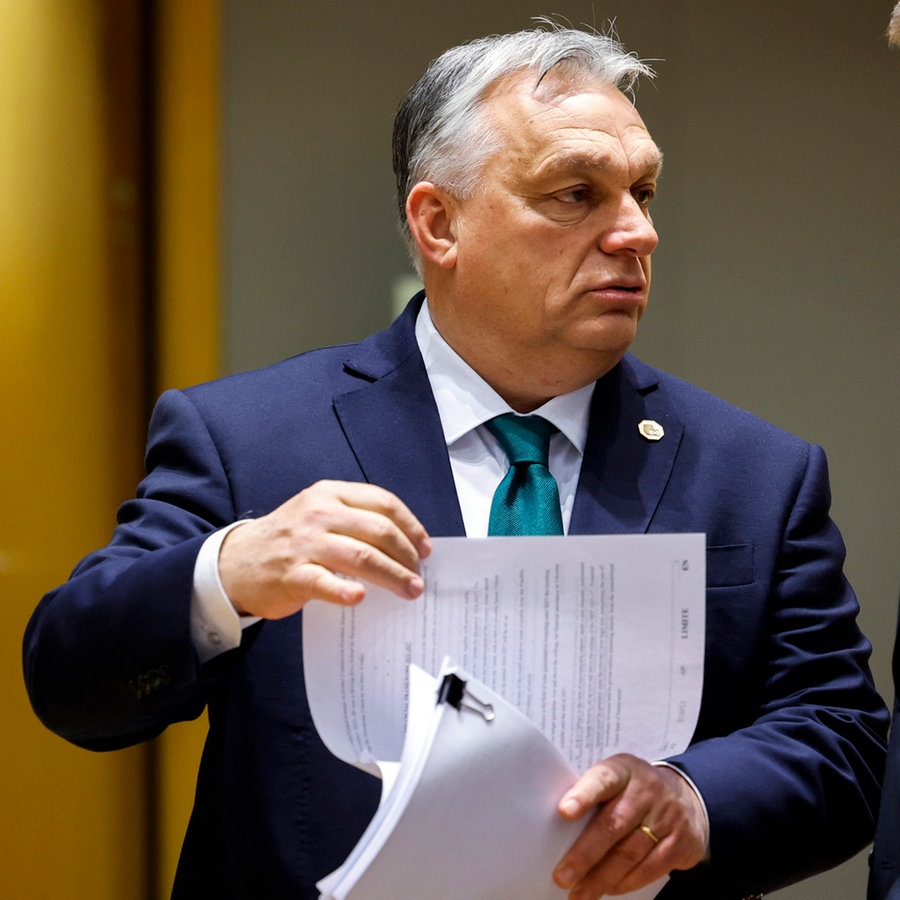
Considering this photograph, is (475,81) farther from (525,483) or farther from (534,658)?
(534,658)

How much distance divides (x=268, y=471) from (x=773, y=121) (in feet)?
4.82

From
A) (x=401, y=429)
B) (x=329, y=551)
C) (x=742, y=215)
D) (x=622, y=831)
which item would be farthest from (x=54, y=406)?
(x=742, y=215)

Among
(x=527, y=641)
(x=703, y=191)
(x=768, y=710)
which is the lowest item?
(x=768, y=710)

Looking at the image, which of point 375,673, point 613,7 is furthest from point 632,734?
point 613,7

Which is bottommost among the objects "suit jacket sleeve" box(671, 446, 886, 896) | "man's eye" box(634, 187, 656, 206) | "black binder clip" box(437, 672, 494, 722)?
"suit jacket sleeve" box(671, 446, 886, 896)

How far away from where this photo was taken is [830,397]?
281 cm

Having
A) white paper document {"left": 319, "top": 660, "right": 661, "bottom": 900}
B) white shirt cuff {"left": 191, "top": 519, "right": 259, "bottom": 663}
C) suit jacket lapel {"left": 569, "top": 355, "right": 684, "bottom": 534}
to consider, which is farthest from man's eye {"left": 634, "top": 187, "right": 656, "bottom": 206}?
white paper document {"left": 319, "top": 660, "right": 661, "bottom": 900}

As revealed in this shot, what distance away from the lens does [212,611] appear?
154cm

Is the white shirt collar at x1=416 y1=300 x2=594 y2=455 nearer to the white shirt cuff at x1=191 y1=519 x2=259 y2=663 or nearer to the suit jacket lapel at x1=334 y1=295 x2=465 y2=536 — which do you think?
the suit jacket lapel at x1=334 y1=295 x2=465 y2=536

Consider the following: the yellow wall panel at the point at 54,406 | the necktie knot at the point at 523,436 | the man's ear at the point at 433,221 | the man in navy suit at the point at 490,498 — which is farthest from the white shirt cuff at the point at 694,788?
the yellow wall panel at the point at 54,406

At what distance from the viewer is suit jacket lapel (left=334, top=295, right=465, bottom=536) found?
1853 millimetres

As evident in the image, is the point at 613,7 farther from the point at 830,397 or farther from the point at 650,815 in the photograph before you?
the point at 650,815

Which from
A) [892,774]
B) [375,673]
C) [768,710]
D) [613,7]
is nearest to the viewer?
[892,774]

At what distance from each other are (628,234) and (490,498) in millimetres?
450
